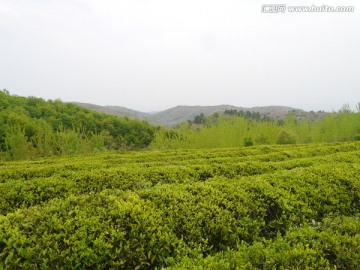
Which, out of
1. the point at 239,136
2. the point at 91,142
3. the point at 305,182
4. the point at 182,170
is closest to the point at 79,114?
the point at 91,142

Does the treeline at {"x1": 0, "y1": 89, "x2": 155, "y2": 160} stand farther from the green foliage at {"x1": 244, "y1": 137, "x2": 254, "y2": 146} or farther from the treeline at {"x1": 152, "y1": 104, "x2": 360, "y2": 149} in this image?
the green foliage at {"x1": 244, "y1": 137, "x2": 254, "y2": 146}

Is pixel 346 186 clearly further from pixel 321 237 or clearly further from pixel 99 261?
pixel 99 261

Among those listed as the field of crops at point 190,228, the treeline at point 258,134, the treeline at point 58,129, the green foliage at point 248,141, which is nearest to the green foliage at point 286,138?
the treeline at point 258,134

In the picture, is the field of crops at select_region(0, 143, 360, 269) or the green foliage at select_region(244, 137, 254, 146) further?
the green foliage at select_region(244, 137, 254, 146)

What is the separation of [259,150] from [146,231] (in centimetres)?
1472

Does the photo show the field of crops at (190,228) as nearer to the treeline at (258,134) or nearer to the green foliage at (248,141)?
the green foliage at (248,141)

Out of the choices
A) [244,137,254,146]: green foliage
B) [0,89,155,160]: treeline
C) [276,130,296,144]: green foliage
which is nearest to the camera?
[0,89,155,160]: treeline

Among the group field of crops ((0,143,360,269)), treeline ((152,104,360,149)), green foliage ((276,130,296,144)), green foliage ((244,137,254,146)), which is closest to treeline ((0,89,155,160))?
treeline ((152,104,360,149))

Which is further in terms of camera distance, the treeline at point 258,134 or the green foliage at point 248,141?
the treeline at point 258,134

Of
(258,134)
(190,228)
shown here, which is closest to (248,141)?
(258,134)

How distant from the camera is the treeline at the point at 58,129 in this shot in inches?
899

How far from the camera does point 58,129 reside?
129 ft

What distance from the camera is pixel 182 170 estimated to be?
8750 millimetres

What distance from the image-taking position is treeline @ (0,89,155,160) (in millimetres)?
22844
